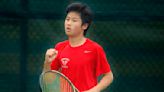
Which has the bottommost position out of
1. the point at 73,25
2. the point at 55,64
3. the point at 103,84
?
the point at 103,84

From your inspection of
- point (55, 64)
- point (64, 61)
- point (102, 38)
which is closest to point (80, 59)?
point (64, 61)

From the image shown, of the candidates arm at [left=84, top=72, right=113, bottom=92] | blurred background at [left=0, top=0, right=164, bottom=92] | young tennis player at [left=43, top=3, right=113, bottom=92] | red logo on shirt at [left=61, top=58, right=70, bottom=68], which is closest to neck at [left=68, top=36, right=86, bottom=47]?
young tennis player at [left=43, top=3, right=113, bottom=92]

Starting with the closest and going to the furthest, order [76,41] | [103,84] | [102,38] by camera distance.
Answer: [103,84] < [76,41] < [102,38]

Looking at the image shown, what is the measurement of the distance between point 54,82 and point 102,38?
76.4 inches

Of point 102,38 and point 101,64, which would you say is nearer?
point 101,64

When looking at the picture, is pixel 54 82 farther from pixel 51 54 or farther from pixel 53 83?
pixel 51 54

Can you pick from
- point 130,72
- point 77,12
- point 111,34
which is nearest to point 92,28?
point 111,34

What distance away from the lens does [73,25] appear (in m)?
4.30

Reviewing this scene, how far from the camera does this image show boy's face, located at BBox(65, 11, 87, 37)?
428 centimetres

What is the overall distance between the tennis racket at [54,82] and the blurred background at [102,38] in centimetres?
182

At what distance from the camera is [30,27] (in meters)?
5.98

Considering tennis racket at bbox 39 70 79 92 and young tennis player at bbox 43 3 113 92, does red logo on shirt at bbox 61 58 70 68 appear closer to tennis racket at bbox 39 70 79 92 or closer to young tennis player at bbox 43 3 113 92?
young tennis player at bbox 43 3 113 92

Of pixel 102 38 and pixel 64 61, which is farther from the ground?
pixel 64 61

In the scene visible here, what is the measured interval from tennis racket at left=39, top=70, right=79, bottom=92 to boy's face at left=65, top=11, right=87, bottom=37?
1.16 feet
